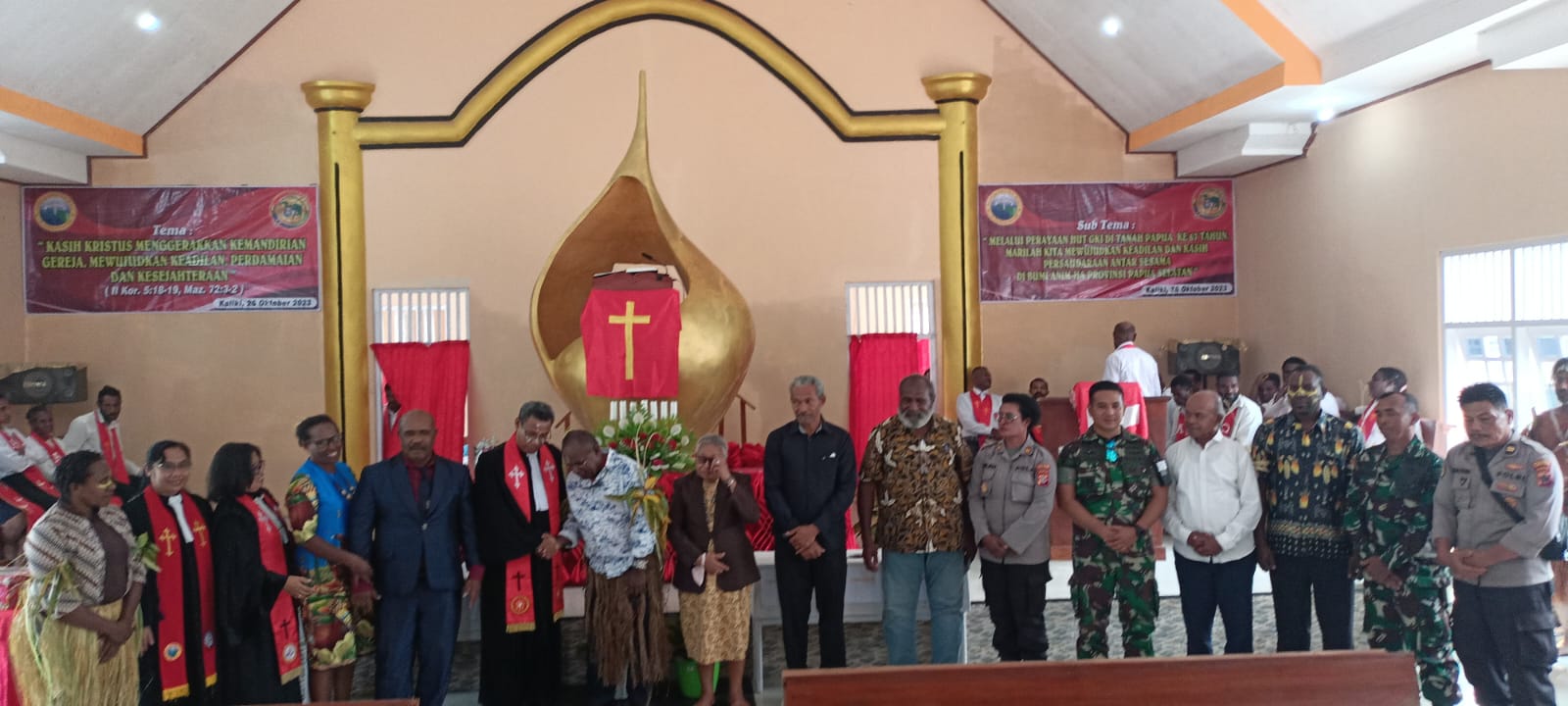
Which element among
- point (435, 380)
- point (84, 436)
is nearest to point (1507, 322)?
point (435, 380)

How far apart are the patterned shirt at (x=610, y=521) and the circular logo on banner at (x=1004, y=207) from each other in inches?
201

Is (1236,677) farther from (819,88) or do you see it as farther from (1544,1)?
(819,88)

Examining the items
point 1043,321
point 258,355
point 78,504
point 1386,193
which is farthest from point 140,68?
point 1386,193

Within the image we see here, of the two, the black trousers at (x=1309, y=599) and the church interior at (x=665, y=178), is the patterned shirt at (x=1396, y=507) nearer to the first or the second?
the black trousers at (x=1309, y=599)

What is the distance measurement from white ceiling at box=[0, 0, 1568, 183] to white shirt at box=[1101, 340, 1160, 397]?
4.93ft

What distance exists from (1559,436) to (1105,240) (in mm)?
4149

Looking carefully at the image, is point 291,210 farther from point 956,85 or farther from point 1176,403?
point 1176,403

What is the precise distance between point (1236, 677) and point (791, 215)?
6.26m

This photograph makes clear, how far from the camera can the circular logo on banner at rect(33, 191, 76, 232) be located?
8.43 metres

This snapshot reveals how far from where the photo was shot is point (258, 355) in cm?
856

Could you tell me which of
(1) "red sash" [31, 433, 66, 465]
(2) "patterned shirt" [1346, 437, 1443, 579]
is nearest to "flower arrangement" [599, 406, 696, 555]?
(2) "patterned shirt" [1346, 437, 1443, 579]

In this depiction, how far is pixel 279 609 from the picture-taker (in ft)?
13.3

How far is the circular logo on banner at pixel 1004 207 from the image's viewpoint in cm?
891

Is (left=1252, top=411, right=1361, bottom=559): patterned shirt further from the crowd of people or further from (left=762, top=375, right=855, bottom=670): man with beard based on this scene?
(left=762, top=375, right=855, bottom=670): man with beard
